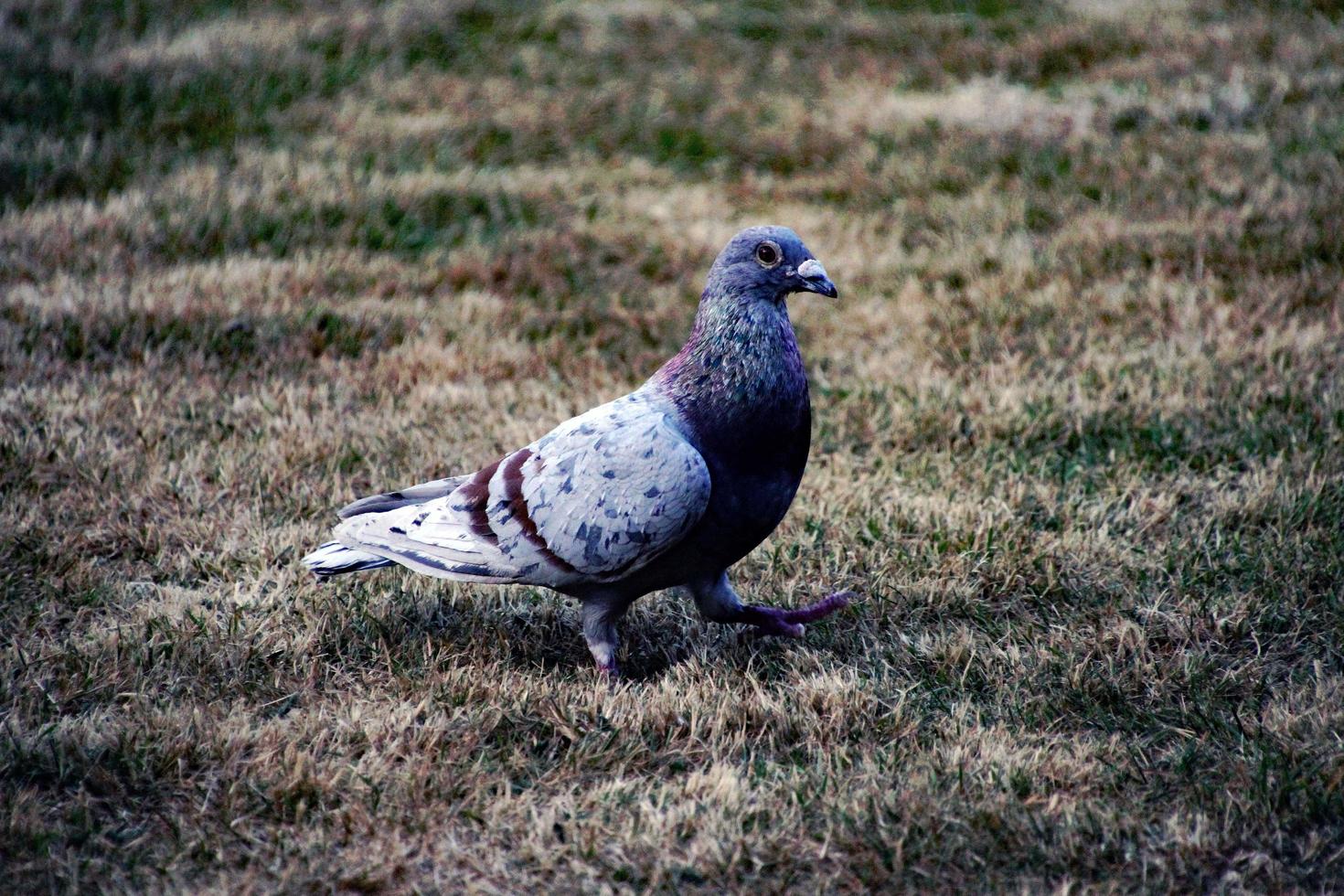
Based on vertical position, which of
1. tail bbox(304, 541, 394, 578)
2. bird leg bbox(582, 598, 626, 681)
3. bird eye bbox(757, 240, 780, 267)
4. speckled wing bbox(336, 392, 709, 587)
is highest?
bird eye bbox(757, 240, 780, 267)

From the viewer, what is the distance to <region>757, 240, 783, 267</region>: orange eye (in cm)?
310

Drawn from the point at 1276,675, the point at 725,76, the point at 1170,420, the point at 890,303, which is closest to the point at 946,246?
the point at 890,303

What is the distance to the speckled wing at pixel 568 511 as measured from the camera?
294cm

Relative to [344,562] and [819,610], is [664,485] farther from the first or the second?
[344,562]

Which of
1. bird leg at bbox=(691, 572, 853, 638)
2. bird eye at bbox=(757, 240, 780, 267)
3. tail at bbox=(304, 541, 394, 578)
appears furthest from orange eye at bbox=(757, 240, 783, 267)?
tail at bbox=(304, 541, 394, 578)

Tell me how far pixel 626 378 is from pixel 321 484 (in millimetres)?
1480

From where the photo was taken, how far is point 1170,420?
181 inches

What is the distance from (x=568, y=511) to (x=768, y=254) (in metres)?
0.84

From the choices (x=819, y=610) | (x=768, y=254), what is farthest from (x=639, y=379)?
(x=768, y=254)

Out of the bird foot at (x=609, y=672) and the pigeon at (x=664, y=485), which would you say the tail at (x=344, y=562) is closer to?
the pigeon at (x=664, y=485)

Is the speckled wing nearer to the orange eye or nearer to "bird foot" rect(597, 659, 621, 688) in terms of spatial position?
"bird foot" rect(597, 659, 621, 688)

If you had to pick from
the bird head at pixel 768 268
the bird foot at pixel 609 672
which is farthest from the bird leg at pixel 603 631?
the bird head at pixel 768 268

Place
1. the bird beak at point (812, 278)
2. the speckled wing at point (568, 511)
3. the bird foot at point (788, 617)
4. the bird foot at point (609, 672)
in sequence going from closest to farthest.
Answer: the speckled wing at point (568, 511) < the bird beak at point (812, 278) < the bird foot at point (609, 672) < the bird foot at point (788, 617)

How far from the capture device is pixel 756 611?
333 cm
